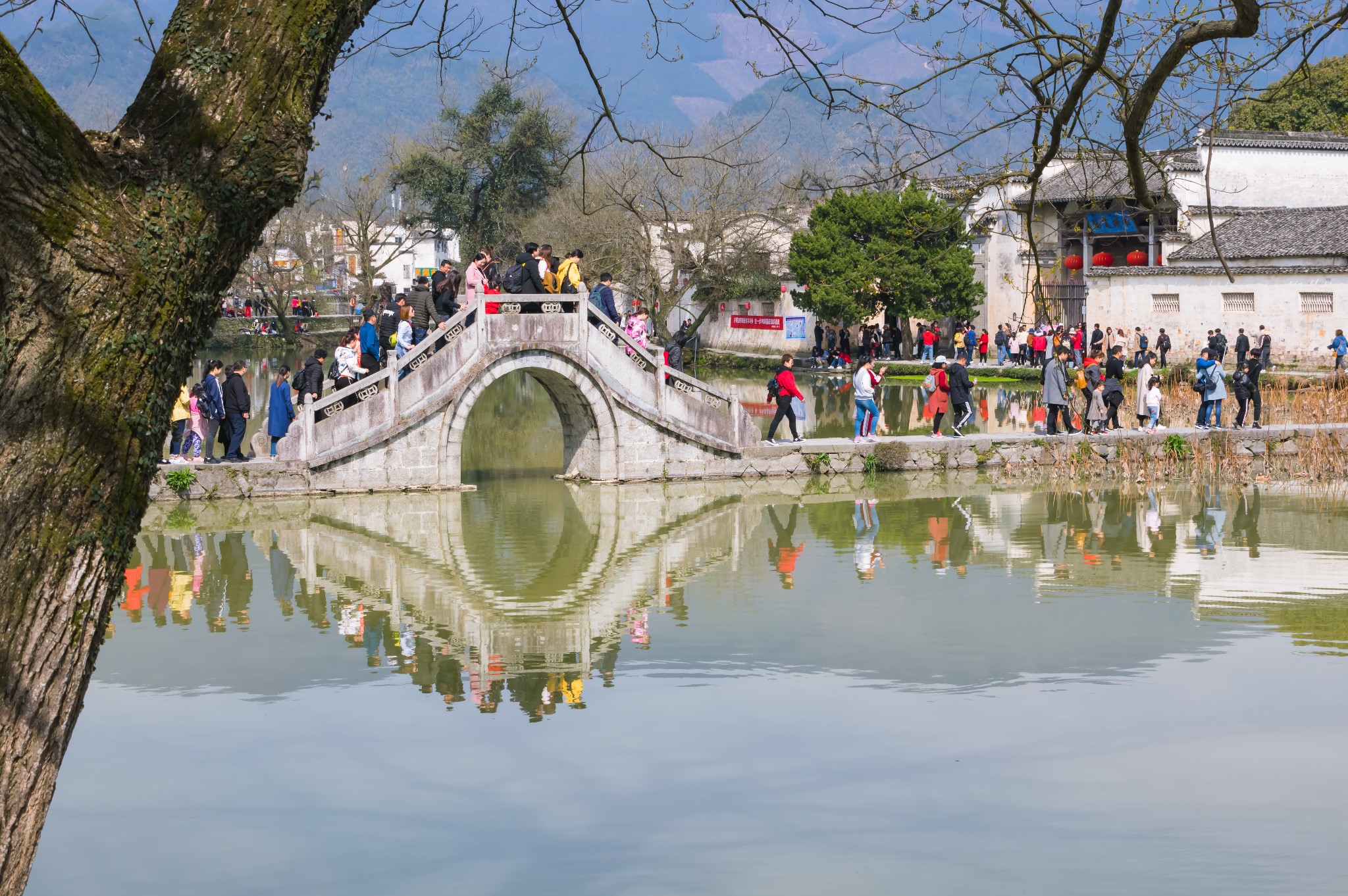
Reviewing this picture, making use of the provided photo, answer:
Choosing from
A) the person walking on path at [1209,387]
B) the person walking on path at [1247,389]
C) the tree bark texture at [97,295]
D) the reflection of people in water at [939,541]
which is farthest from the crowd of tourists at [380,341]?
the tree bark texture at [97,295]

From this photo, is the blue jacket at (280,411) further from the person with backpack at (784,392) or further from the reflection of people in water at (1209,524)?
the reflection of people in water at (1209,524)

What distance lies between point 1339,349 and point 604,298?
2226 cm

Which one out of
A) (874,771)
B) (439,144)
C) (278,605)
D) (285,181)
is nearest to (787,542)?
(278,605)

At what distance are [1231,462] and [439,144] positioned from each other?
42746mm

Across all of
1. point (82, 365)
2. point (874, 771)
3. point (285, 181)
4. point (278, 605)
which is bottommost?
point (874, 771)

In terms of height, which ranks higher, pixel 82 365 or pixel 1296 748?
pixel 82 365

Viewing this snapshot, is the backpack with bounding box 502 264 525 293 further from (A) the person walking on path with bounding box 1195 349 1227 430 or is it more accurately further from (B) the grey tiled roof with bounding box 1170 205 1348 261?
(B) the grey tiled roof with bounding box 1170 205 1348 261

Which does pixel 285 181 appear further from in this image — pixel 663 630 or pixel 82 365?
pixel 663 630

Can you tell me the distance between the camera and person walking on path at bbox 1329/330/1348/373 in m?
36.1

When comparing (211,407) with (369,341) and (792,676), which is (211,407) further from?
(792,676)

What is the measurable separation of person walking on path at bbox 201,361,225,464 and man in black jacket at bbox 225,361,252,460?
10 centimetres

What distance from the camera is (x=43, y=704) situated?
378cm

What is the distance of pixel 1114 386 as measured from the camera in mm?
24266

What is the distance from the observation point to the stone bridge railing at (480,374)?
2022cm
